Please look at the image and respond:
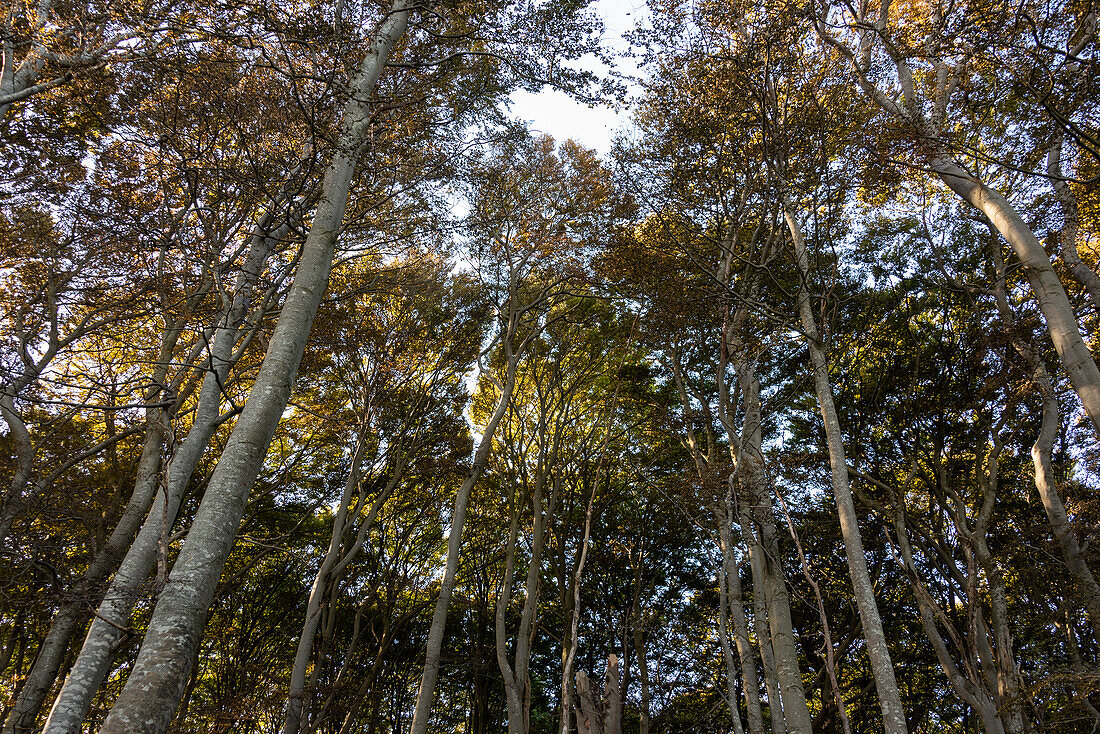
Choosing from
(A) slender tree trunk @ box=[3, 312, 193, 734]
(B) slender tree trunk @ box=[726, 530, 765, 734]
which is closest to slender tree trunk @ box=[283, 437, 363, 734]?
(A) slender tree trunk @ box=[3, 312, 193, 734]

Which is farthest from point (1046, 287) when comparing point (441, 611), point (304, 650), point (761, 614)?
point (304, 650)

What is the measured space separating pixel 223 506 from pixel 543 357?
32.0 ft

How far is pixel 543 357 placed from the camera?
12.5 m

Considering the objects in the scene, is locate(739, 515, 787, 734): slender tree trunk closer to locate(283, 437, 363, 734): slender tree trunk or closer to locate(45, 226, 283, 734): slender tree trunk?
locate(283, 437, 363, 734): slender tree trunk

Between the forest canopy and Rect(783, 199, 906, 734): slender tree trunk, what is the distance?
41mm

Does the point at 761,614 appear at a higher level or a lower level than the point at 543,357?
lower

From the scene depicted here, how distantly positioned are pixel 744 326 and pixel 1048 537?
5625 mm

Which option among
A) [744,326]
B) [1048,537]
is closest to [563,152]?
[744,326]

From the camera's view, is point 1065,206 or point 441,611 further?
point 441,611

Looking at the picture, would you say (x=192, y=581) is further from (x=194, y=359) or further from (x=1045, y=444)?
(x=1045, y=444)

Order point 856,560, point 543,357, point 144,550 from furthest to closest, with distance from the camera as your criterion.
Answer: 1. point 543,357
2. point 144,550
3. point 856,560

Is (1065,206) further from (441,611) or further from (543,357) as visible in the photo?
(441,611)

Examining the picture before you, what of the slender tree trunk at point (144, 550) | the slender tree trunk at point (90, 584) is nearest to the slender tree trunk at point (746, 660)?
the slender tree trunk at point (144, 550)

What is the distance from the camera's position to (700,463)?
325 inches
